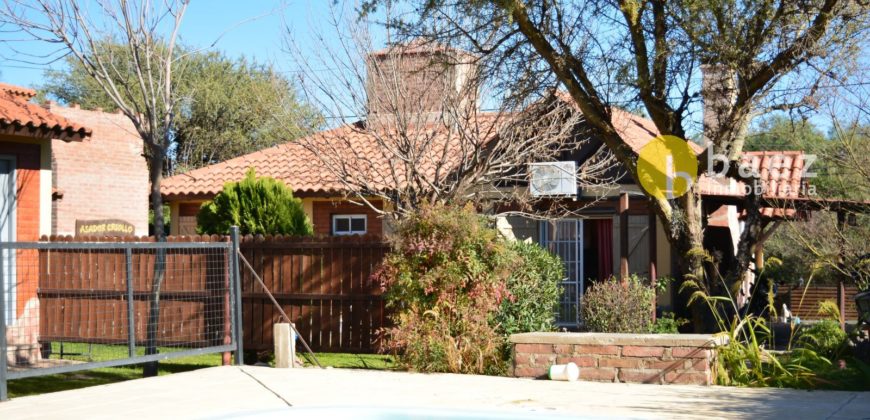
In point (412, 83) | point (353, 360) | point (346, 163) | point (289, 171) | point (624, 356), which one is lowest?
point (353, 360)

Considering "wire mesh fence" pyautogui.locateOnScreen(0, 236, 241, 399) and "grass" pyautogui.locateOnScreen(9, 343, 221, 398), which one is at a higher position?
"wire mesh fence" pyautogui.locateOnScreen(0, 236, 241, 399)

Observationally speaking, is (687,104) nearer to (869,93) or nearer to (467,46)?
(869,93)

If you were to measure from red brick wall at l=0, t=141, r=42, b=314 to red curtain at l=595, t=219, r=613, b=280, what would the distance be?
1092 centimetres

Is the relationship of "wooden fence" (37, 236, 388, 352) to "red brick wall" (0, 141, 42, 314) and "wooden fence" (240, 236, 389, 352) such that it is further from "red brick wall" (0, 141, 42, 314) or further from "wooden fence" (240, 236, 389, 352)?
"red brick wall" (0, 141, 42, 314)

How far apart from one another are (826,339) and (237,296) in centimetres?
738

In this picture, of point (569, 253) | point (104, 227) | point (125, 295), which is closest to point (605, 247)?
point (569, 253)

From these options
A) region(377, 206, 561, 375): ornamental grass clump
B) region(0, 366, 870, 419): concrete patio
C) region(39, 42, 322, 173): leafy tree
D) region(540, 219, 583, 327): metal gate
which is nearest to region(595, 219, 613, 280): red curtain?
region(540, 219, 583, 327): metal gate

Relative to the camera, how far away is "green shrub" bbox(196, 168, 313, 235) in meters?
14.9

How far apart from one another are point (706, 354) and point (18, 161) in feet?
37.0

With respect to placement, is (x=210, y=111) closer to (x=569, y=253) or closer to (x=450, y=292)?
(x=569, y=253)

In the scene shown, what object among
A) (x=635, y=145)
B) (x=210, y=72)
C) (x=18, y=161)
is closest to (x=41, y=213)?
(x=18, y=161)

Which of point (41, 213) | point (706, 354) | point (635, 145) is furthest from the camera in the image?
point (635, 145)

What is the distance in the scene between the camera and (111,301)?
14.6 m

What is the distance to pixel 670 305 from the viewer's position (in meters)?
18.1
